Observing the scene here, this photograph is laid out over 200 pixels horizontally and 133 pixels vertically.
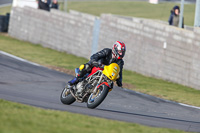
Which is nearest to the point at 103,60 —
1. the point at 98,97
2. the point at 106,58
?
the point at 106,58

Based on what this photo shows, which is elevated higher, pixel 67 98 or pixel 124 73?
pixel 67 98

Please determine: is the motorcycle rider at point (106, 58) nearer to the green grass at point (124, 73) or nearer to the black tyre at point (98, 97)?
the black tyre at point (98, 97)

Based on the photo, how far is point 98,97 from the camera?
30.4 ft

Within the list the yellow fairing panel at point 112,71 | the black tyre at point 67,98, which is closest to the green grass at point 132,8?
the black tyre at point 67,98

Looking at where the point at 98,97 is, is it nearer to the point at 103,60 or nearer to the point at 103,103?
the point at 103,60

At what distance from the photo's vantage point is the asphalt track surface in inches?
380

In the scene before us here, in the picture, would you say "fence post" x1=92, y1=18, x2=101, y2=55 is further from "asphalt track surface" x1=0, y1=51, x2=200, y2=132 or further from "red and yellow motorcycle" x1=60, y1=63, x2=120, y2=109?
"red and yellow motorcycle" x1=60, y1=63, x2=120, y2=109

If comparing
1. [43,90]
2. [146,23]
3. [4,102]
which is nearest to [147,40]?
[146,23]

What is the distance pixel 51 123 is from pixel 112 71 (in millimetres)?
2682

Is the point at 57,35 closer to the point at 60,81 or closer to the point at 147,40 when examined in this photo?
the point at 147,40

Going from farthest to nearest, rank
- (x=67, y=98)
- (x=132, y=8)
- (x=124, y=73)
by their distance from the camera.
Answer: (x=132, y=8) < (x=124, y=73) < (x=67, y=98)

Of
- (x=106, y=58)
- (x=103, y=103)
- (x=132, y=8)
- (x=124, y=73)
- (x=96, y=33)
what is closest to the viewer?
(x=106, y=58)

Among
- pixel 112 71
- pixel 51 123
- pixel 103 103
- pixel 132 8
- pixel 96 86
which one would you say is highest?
pixel 132 8

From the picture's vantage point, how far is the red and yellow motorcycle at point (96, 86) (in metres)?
9.31
